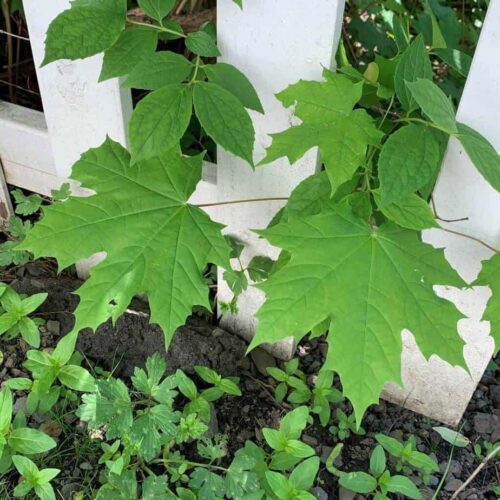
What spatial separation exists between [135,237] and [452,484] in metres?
1.05

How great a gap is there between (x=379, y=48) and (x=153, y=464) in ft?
4.59

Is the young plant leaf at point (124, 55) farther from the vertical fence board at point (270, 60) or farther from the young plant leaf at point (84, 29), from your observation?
the vertical fence board at point (270, 60)

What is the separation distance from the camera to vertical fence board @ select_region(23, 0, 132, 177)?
1494 millimetres

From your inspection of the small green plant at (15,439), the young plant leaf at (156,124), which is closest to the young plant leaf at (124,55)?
the young plant leaf at (156,124)

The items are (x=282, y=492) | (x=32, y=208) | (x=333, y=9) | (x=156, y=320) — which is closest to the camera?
(x=333, y=9)

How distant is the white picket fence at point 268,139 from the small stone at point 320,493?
0.37 m

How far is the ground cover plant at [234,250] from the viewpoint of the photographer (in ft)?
3.81

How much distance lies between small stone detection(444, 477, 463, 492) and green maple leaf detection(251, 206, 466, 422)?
0.60m

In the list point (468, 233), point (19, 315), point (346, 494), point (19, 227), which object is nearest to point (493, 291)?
point (468, 233)

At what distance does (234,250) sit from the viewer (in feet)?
5.40

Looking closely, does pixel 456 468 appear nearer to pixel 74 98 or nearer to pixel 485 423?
pixel 485 423

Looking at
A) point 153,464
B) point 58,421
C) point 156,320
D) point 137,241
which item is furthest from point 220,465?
point 137,241

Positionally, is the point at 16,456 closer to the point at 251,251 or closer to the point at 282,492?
the point at 282,492

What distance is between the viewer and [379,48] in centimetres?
198
